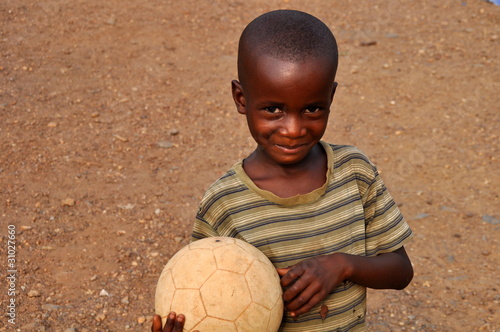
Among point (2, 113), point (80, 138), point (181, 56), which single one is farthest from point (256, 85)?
point (181, 56)

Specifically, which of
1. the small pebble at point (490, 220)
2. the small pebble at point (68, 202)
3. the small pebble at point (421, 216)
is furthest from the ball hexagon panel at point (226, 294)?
the small pebble at point (490, 220)

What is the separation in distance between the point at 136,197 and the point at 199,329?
10.8ft

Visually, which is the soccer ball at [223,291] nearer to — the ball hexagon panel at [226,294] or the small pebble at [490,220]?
the ball hexagon panel at [226,294]

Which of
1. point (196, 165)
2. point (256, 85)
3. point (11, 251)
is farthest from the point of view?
point (196, 165)

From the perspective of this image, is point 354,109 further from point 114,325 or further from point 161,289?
point 161,289

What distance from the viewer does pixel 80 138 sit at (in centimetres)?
586

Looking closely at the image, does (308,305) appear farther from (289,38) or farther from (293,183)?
(289,38)

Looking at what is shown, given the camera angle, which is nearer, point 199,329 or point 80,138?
point 199,329

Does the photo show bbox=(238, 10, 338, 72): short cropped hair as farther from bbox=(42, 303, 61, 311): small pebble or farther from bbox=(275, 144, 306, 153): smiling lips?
bbox=(42, 303, 61, 311): small pebble

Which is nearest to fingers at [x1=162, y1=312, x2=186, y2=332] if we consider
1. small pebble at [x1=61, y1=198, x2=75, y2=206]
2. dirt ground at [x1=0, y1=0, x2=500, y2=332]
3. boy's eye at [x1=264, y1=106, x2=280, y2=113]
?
boy's eye at [x1=264, y1=106, x2=280, y2=113]

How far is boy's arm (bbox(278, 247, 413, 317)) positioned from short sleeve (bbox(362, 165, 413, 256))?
9cm

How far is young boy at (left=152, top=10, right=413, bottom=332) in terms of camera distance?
2.02 metres

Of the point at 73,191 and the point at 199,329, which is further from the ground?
the point at 199,329

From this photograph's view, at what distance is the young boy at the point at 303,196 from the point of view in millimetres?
2023
